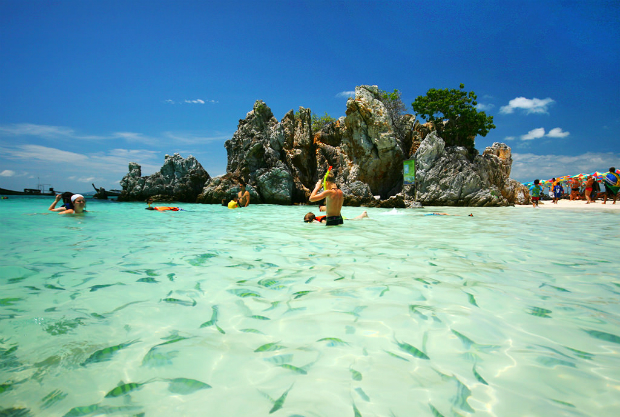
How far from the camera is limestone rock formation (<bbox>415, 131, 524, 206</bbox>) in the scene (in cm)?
2380

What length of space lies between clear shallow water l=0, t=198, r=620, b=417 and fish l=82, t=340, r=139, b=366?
0.01 meters

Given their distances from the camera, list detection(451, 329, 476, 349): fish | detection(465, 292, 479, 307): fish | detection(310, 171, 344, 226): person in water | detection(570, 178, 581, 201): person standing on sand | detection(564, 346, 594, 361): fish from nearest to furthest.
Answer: detection(564, 346, 594, 361): fish < detection(451, 329, 476, 349): fish < detection(465, 292, 479, 307): fish < detection(310, 171, 344, 226): person in water < detection(570, 178, 581, 201): person standing on sand

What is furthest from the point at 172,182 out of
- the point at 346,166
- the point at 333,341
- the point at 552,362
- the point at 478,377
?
the point at 552,362

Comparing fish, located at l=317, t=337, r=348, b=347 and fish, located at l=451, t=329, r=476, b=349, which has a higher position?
fish, located at l=451, t=329, r=476, b=349

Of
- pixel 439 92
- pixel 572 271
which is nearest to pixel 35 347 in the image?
pixel 572 271

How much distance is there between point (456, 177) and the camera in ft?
78.6

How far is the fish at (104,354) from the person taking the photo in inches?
66.4

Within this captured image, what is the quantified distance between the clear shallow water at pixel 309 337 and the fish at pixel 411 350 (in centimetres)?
1

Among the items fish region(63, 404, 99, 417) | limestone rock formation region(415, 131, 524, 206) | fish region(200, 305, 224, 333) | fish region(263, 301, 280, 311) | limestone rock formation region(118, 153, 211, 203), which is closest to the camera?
fish region(63, 404, 99, 417)

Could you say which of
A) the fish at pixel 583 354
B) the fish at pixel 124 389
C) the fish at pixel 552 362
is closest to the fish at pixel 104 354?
the fish at pixel 124 389

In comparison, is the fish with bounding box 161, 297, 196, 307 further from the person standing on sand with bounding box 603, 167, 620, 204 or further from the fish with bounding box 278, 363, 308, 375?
the person standing on sand with bounding box 603, 167, 620, 204

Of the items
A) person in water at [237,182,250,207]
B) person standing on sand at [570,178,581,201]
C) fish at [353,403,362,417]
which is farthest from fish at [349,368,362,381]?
person standing on sand at [570,178,581,201]

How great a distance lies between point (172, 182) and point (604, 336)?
1197 inches

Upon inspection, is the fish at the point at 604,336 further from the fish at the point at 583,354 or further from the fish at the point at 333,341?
the fish at the point at 333,341
